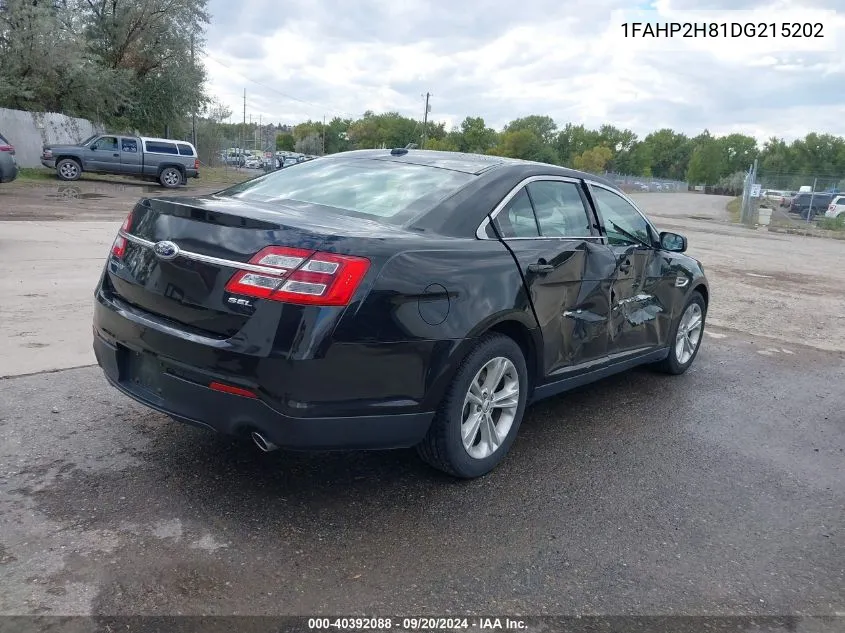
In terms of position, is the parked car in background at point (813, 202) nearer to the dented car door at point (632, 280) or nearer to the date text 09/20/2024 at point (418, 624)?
the dented car door at point (632, 280)

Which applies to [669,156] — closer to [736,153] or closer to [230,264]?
[736,153]

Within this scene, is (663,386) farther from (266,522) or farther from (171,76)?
(171,76)

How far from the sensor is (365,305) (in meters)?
3.07

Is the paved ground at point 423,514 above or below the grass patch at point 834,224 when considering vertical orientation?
below

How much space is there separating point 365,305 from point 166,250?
0.95 meters

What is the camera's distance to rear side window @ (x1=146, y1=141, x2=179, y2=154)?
25.9 meters

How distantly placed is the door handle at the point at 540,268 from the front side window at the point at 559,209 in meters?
0.25

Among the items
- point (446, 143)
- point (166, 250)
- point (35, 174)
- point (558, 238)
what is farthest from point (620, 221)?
point (446, 143)

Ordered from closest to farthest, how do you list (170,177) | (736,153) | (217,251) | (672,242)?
(217,251), (672,242), (170,177), (736,153)

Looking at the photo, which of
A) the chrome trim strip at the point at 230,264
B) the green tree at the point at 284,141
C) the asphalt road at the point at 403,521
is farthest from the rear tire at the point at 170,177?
the green tree at the point at 284,141

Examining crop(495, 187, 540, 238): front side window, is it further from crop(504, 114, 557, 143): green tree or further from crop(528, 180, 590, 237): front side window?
crop(504, 114, 557, 143): green tree

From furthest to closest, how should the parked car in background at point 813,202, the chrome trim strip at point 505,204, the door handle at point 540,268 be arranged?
the parked car in background at point 813,202 → the door handle at point 540,268 → the chrome trim strip at point 505,204

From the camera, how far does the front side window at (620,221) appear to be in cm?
486

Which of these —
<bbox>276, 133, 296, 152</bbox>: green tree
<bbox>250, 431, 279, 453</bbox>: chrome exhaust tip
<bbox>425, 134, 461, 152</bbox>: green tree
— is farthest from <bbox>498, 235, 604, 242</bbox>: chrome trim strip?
<bbox>276, 133, 296, 152</bbox>: green tree
